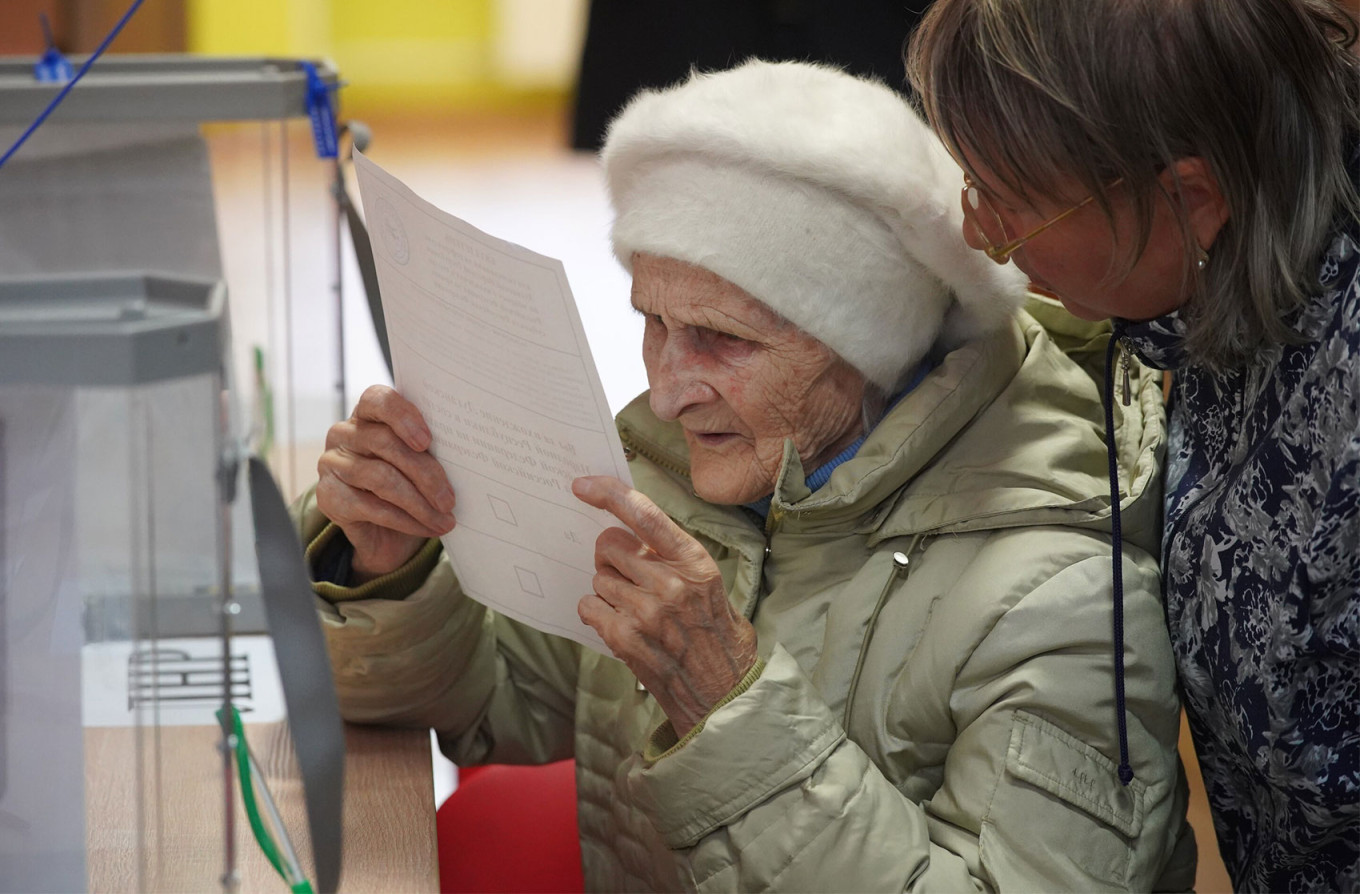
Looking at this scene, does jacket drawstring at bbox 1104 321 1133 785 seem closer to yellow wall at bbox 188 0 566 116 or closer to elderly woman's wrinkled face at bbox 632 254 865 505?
elderly woman's wrinkled face at bbox 632 254 865 505

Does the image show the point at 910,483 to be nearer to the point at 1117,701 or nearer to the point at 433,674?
the point at 1117,701

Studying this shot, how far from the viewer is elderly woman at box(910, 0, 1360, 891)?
114 centimetres

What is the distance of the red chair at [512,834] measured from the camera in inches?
67.0

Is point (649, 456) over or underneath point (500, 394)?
underneath

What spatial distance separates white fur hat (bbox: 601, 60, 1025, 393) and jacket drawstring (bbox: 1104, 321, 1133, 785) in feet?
0.54

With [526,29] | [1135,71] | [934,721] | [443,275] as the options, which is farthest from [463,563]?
[526,29]

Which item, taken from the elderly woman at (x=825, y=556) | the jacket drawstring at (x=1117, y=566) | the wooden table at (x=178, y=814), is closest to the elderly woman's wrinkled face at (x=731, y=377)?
the elderly woman at (x=825, y=556)

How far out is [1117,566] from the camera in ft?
4.19

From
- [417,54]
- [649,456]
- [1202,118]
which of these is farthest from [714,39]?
[417,54]

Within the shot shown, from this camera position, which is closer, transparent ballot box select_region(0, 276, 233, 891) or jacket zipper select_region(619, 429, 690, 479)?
transparent ballot box select_region(0, 276, 233, 891)

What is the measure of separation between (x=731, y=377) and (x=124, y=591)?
0.66 meters

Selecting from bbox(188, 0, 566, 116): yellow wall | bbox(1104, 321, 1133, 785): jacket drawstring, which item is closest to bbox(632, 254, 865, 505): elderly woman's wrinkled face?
bbox(1104, 321, 1133, 785): jacket drawstring

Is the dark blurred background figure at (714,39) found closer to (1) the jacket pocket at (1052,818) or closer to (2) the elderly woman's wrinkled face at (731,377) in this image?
(2) the elderly woman's wrinkled face at (731,377)

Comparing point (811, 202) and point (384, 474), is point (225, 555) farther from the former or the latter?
point (811, 202)
